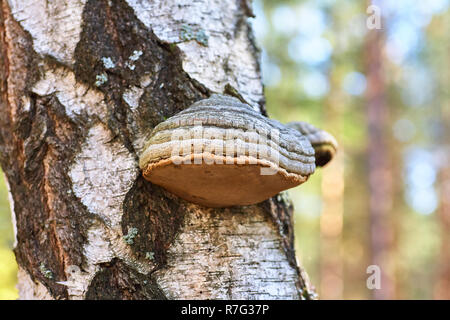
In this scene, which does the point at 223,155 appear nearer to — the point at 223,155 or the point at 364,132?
the point at 223,155

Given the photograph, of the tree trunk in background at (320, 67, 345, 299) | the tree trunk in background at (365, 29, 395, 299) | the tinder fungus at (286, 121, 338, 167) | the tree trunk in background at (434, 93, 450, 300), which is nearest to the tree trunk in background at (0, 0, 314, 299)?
the tinder fungus at (286, 121, 338, 167)

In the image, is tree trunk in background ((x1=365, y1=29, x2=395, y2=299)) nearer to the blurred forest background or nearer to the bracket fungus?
the blurred forest background

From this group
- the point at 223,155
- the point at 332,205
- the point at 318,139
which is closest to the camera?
the point at 223,155

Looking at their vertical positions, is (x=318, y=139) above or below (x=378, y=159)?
below

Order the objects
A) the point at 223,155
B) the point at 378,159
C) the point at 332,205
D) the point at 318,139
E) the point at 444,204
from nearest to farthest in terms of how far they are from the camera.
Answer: the point at 223,155
the point at 318,139
the point at 378,159
the point at 444,204
the point at 332,205

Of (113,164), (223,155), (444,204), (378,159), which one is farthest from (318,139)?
(444,204)

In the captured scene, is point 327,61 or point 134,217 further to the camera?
point 327,61

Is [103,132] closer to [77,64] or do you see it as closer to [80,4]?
[77,64]
